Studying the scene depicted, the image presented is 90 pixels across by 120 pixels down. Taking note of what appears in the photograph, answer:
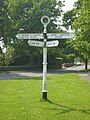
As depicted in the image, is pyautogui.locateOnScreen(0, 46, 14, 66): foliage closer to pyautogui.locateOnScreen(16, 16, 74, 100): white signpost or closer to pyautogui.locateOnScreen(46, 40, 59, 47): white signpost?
pyautogui.locateOnScreen(16, 16, 74, 100): white signpost

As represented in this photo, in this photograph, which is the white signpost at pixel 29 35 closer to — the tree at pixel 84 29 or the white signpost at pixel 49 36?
the white signpost at pixel 49 36

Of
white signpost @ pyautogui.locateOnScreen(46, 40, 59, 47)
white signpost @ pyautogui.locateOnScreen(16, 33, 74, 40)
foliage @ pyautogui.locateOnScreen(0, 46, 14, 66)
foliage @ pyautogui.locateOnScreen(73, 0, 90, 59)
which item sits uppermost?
foliage @ pyautogui.locateOnScreen(73, 0, 90, 59)

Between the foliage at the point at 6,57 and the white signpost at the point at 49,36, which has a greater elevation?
the white signpost at the point at 49,36

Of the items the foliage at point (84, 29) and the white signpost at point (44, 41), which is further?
the foliage at point (84, 29)

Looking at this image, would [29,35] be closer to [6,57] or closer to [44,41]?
[44,41]

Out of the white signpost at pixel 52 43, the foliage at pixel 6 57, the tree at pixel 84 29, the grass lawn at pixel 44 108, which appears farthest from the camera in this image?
the foliage at pixel 6 57

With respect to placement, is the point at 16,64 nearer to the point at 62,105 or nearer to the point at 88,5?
the point at 88,5

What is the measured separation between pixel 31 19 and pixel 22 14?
2164 millimetres

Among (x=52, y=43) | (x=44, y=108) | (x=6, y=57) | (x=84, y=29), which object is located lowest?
(x=44, y=108)

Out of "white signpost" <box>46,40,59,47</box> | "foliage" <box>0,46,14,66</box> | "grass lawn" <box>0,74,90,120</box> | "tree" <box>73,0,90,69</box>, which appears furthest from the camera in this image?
"foliage" <box>0,46,14,66</box>

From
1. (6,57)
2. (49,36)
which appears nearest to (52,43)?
(49,36)

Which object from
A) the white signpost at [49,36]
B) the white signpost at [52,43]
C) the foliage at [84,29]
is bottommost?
the white signpost at [52,43]

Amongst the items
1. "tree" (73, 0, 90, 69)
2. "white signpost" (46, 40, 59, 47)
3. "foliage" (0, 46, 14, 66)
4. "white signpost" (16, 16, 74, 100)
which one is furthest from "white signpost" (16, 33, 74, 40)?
"foliage" (0, 46, 14, 66)

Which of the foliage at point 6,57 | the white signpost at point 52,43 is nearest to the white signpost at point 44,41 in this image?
the white signpost at point 52,43
